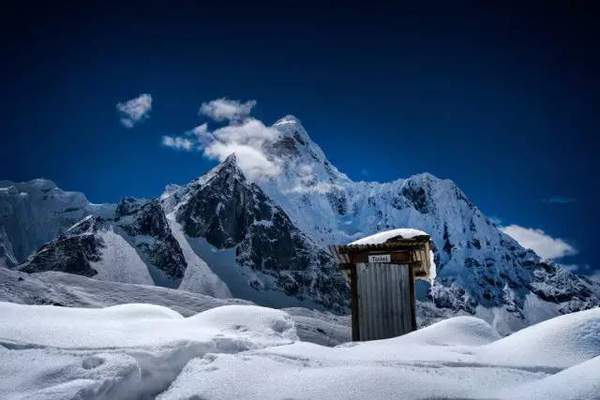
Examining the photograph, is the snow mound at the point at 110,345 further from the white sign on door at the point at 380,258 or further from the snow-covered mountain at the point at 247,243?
the snow-covered mountain at the point at 247,243

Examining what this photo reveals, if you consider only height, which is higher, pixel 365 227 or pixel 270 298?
pixel 365 227

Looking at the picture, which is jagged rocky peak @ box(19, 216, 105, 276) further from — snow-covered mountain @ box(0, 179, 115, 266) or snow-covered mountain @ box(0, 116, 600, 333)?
snow-covered mountain @ box(0, 179, 115, 266)

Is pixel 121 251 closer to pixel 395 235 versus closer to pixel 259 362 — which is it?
pixel 395 235

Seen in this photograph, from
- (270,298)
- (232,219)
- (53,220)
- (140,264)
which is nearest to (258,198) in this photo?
(232,219)

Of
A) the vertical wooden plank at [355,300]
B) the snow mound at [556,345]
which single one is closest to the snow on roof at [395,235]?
the vertical wooden plank at [355,300]

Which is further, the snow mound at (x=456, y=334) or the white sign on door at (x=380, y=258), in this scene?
the white sign on door at (x=380, y=258)

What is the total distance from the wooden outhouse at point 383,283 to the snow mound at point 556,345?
4.85 m

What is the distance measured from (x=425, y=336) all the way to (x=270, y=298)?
125417mm

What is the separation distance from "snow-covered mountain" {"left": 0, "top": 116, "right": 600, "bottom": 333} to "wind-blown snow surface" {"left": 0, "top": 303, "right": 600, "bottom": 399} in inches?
4318

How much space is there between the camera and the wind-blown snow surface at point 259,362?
3633 millimetres

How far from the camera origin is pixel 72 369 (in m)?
3.87

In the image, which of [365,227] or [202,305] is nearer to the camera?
[202,305]

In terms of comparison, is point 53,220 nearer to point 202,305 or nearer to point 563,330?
point 202,305

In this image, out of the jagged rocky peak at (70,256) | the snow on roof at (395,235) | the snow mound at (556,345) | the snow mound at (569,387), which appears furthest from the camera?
Result: the jagged rocky peak at (70,256)
